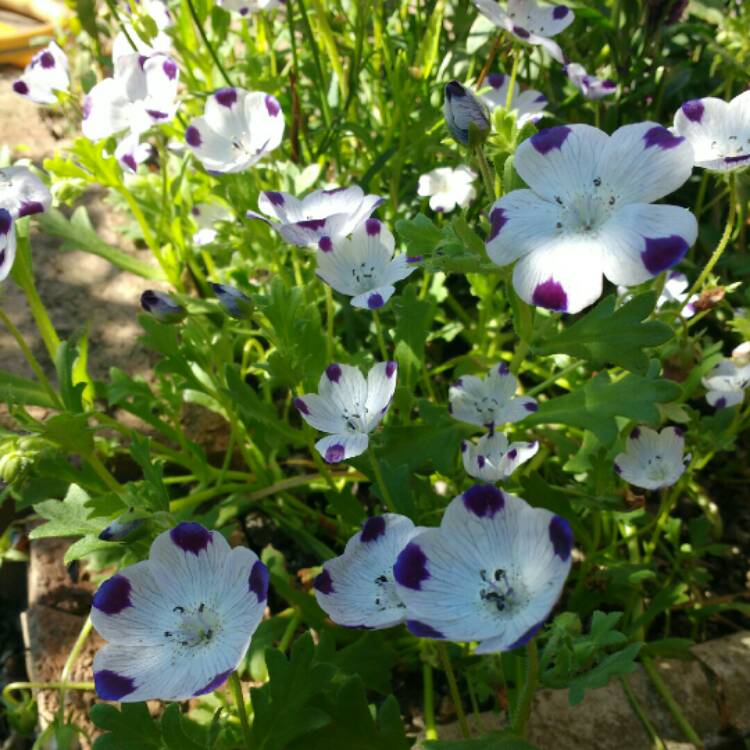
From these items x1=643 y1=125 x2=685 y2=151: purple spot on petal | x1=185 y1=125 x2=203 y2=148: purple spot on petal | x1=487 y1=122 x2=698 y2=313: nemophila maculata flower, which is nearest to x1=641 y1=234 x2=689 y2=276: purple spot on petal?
x1=487 y1=122 x2=698 y2=313: nemophila maculata flower

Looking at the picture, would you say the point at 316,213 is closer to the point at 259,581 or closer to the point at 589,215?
the point at 589,215

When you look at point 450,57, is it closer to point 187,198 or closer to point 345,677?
point 187,198

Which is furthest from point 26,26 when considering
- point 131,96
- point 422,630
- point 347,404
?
point 422,630

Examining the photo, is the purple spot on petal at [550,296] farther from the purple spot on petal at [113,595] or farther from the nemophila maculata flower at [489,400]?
the purple spot on petal at [113,595]

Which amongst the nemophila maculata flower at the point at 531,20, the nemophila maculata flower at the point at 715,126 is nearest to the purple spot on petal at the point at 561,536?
the nemophila maculata flower at the point at 715,126

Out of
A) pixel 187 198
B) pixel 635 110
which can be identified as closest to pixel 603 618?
pixel 187 198
